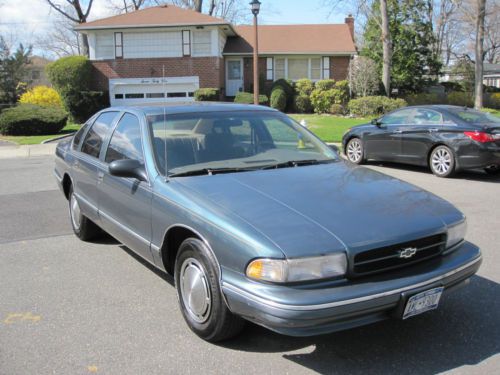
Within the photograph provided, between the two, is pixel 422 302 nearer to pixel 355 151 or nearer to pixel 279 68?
pixel 355 151

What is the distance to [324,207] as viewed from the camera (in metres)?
3.38

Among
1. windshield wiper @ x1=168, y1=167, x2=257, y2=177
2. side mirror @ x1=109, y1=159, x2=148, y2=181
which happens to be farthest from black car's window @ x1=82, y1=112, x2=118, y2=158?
windshield wiper @ x1=168, y1=167, x2=257, y2=177

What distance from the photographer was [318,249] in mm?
2953

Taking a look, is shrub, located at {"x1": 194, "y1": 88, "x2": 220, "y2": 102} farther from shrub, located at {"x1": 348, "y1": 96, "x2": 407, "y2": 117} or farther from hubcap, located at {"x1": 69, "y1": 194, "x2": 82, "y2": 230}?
hubcap, located at {"x1": 69, "y1": 194, "x2": 82, "y2": 230}

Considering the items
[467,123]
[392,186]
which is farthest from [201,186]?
[467,123]

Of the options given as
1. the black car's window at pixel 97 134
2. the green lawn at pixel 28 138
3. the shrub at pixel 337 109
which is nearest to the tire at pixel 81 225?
the black car's window at pixel 97 134

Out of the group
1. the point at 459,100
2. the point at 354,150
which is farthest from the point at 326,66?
the point at 354,150

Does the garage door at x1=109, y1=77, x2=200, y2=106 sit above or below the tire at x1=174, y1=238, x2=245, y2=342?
above

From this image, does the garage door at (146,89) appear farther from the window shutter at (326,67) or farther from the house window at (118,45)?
the window shutter at (326,67)

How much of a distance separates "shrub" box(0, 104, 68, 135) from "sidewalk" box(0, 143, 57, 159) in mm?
3419

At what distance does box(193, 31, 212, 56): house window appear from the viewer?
30.2 metres

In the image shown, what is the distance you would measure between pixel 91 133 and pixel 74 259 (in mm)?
1399

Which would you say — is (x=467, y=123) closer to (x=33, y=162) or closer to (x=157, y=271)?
(x=157, y=271)

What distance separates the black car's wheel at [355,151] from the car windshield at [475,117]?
2.37 m
